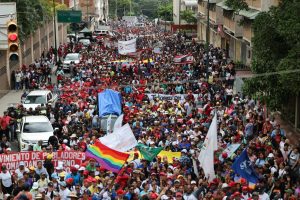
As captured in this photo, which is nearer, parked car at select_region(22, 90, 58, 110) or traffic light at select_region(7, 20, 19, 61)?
traffic light at select_region(7, 20, 19, 61)

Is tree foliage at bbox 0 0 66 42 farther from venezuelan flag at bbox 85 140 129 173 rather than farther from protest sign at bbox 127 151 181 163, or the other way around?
venezuelan flag at bbox 85 140 129 173

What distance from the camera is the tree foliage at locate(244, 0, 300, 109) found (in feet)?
75.5

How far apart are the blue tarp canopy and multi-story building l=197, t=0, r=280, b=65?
9.36 metres

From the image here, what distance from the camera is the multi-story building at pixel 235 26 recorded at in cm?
4112

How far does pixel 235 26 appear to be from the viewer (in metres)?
50.1

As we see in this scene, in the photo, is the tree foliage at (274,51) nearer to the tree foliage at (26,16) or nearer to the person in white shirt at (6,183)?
the person in white shirt at (6,183)

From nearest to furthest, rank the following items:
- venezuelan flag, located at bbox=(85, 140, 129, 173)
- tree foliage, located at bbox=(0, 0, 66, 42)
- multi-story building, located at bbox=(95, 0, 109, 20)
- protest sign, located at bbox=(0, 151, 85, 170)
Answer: venezuelan flag, located at bbox=(85, 140, 129, 173) → protest sign, located at bbox=(0, 151, 85, 170) → tree foliage, located at bbox=(0, 0, 66, 42) → multi-story building, located at bbox=(95, 0, 109, 20)

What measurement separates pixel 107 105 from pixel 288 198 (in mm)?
13486

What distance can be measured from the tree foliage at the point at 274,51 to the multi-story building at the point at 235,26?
11.4m

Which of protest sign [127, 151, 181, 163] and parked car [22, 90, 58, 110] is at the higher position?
protest sign [127, 151, 181, 163]

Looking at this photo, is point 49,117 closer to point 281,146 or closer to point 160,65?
point 281,146

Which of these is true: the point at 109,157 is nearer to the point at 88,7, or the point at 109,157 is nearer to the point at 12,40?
the point at 12,40

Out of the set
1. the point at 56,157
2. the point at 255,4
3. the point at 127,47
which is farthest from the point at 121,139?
the point at 127,47

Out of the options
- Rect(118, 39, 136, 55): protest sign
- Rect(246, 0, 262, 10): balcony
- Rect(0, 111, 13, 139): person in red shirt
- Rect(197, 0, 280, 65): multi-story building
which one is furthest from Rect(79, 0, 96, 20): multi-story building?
Rect(0, 111, 13, 139): person in red shirt
